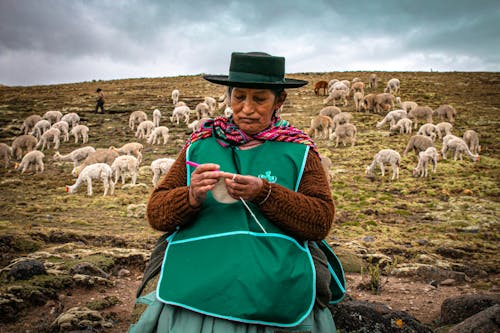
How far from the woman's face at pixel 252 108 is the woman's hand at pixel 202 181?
51cm

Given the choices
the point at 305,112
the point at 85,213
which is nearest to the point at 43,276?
the point at 85,213

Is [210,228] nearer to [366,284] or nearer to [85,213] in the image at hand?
[366,284]

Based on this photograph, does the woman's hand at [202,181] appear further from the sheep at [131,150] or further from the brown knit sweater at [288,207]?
the sheep at [131,150]

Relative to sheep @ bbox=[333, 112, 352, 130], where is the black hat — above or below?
above

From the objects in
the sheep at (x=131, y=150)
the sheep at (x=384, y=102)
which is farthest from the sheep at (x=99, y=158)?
the sheep at (x=384, y=102)

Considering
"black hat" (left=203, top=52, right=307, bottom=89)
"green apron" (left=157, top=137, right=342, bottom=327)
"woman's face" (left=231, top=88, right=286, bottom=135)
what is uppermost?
"black hat" (left=203, top=52, right=307, bottom=89)

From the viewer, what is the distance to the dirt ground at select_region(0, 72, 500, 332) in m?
5.66

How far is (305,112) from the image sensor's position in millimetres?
24734

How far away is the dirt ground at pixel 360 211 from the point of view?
18.6ft

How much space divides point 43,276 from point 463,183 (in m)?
12.4

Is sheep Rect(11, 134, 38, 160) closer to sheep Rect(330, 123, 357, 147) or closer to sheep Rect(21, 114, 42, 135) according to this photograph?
sheep Rect(21, 114, 42, 135)

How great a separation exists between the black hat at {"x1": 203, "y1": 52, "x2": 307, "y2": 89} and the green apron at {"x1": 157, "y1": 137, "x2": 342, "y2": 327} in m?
0.46

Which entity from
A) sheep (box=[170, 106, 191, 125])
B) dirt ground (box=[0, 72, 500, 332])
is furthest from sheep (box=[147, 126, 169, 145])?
sheep (box=[170, 106, 191, 125])

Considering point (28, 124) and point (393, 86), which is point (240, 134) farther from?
point (393, 86)
